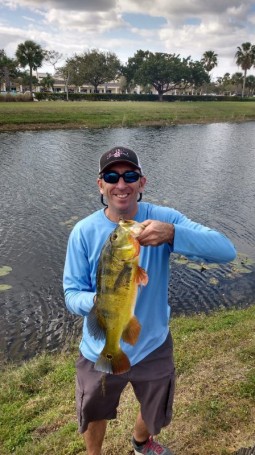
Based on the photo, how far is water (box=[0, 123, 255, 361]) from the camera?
29.1 ft

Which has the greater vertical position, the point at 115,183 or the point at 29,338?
the point at 115,183

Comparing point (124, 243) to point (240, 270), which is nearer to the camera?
point (124, 243)

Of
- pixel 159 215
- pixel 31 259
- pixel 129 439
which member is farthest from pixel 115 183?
pixel 31 259

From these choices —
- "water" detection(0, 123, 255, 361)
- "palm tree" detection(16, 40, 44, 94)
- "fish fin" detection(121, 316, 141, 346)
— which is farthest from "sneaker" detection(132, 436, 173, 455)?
"palm tree" detection(16, 40, 44, 94)

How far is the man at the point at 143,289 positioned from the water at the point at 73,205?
4.62 m

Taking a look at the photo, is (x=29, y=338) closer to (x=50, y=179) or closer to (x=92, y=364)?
(x=92, y=364)

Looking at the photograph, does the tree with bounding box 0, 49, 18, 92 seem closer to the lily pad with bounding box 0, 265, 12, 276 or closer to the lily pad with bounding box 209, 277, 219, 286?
the lily pad with bounding box 0, 265, 12, 276

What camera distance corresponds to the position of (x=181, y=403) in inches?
175

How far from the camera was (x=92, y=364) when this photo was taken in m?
3.21

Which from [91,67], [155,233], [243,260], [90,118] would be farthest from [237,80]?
[155,233]

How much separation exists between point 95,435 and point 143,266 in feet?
5.52

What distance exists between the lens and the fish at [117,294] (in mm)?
2338

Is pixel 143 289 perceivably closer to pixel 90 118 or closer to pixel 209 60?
pixel 90 118

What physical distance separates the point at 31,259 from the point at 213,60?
374 feet
